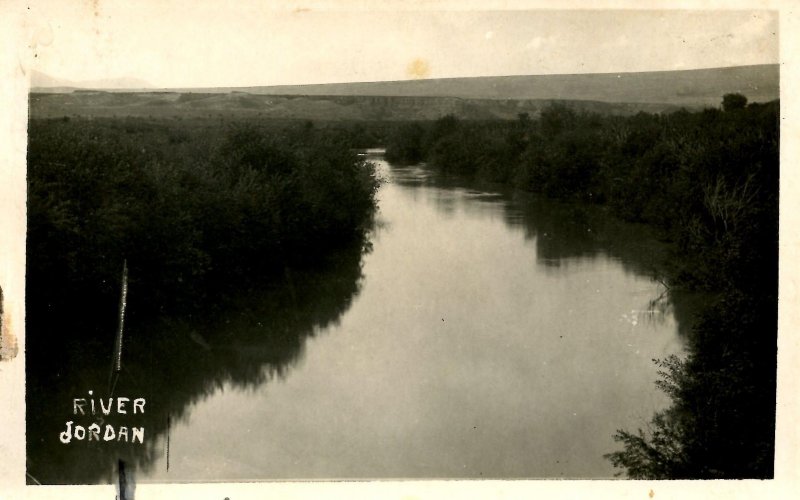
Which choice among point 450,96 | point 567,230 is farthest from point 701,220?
point 450,96

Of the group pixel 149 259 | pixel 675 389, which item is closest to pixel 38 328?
pixel 149 259

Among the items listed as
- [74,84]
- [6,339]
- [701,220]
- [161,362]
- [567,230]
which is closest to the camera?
[6,339]

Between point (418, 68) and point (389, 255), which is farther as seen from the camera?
point (389, 255)

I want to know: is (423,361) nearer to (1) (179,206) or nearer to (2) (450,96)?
(2) (450,96)

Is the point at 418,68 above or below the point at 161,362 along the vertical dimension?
above

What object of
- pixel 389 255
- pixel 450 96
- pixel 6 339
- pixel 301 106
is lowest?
pixel 6 339

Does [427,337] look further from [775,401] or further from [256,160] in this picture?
[775,401]

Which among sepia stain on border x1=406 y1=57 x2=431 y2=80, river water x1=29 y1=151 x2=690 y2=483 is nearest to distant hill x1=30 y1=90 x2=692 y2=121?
sepia stain on border x1=406 y1=57 x2=431 y2=80
